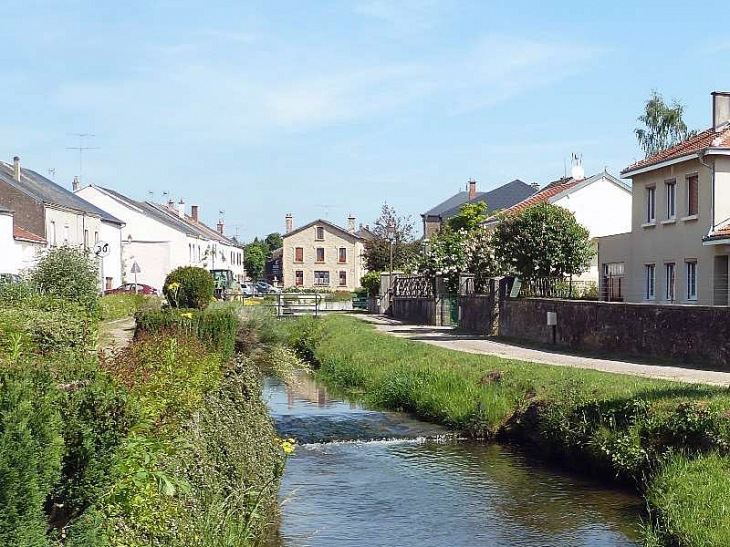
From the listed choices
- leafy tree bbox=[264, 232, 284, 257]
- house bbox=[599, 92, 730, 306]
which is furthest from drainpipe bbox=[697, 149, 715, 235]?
leafy tree bbox=[264, 232, 284, 257]

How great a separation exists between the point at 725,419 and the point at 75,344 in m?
8.84

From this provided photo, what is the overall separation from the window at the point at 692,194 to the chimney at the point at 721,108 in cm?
323

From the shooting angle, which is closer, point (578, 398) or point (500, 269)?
point (578, 398)

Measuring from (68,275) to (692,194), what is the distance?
20.4 m

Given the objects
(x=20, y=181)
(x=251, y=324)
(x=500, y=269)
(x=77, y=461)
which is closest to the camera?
(x=77, y=461)

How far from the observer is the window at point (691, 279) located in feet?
98.4

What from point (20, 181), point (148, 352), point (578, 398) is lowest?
point (578, 398)

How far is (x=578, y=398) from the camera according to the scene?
51.2 feet

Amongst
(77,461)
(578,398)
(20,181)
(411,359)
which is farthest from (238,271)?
(77,461)

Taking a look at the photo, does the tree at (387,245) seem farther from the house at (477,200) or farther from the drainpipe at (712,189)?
the drainpipe at (712,189)

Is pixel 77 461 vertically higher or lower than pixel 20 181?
lower

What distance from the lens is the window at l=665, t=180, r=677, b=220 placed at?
31.6 metres

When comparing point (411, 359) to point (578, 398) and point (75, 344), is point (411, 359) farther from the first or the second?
point (75, 344)

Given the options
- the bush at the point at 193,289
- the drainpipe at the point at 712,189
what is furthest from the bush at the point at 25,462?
the drainpipe at the point at 712,189
